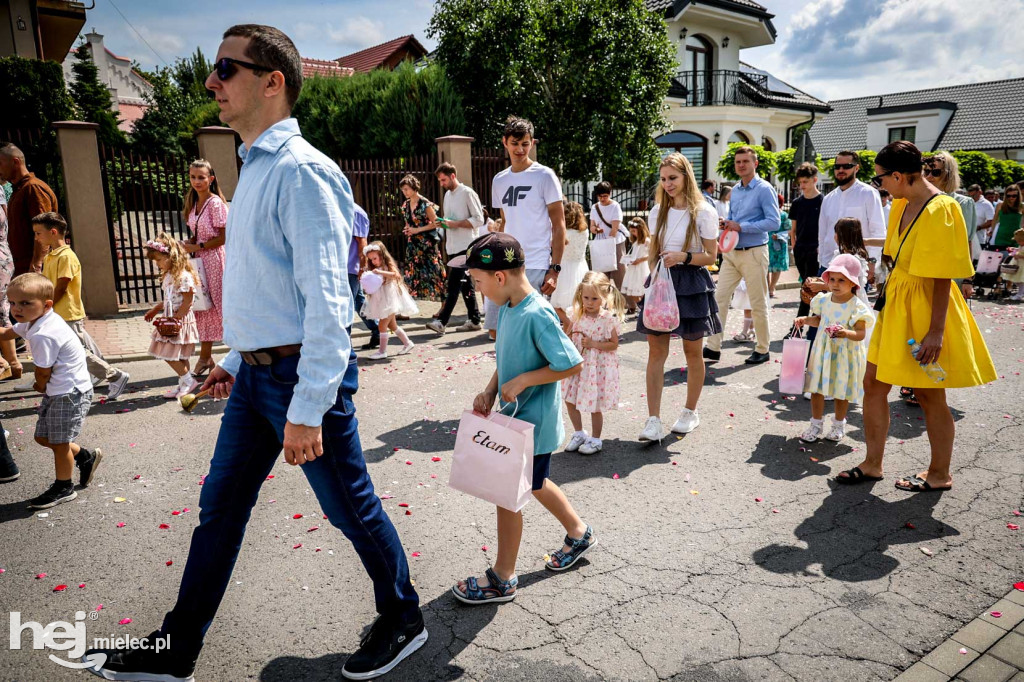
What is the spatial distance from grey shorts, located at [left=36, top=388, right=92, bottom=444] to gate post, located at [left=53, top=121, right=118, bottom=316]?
747 cm

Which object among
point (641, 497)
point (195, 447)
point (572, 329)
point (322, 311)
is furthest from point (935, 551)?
point (195, 447)

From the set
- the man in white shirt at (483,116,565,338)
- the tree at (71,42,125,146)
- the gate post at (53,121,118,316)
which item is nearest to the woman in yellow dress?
the man in white shirt at (483,116,565,338)

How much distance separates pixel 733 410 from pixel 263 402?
4.44 m

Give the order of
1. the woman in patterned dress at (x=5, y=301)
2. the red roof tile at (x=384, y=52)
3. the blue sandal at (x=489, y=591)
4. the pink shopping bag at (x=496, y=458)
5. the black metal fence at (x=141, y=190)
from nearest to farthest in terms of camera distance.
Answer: the pink shopping bag at (x=496, y=458) → the blue sandal at (x=489, y=591) → the woman in patterned dress at (x=5, y=301) → the black metal fence at (x=141, y=190) → the red roof tile at (x=384, y=52)

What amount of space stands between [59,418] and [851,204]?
263 inches

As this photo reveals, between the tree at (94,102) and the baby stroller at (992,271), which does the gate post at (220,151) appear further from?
the tree at (94,102)

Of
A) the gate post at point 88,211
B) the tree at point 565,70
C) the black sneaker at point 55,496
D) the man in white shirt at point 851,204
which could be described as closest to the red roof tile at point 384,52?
the tree at point 565,70

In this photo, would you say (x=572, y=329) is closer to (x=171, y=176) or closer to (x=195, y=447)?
(x=195, y=447)

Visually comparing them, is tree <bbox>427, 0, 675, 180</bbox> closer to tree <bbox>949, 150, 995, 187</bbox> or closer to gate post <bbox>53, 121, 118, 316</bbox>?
gate post <bbox>53, 121, 118, 316</bbox>

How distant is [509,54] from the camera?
16188 mm

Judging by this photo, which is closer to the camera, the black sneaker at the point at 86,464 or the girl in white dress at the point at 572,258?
the black sneaker at the point at 86,464

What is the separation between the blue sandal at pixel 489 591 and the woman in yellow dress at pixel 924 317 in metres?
2.48

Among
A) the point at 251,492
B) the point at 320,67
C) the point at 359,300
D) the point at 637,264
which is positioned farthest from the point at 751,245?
the point at 320,67

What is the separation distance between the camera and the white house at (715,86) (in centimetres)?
2745
